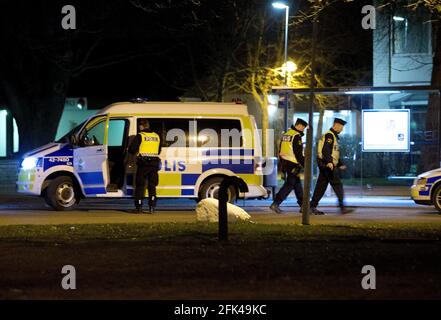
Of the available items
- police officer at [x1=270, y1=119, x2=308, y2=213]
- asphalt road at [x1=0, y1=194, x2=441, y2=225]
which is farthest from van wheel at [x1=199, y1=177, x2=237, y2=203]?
police officer at [x1=270, y1=119, x2=308, y2=213]

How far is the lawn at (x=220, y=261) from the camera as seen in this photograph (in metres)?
8.17

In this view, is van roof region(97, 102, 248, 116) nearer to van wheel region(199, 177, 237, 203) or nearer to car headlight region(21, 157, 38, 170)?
van wheel region(199, 177, 237, 203)

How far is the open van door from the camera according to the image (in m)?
17.8

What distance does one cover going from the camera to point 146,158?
667 inches

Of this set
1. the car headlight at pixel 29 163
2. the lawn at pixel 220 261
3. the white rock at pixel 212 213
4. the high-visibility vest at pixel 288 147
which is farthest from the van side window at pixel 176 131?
the lawn at pixel 220 261

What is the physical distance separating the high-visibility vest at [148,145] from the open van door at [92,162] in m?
1.15

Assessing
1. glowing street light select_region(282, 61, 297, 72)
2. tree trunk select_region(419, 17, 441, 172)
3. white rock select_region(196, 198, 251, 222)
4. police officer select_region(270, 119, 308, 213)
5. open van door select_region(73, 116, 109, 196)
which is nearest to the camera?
white rock select_region(196, 198, 251, 222)

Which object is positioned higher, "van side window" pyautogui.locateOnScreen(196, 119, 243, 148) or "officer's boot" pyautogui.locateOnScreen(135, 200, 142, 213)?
"van side window" pyautogui.locateOnScreen(196, 119, 243, 148)

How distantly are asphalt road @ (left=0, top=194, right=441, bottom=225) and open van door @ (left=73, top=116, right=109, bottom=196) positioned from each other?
590mm

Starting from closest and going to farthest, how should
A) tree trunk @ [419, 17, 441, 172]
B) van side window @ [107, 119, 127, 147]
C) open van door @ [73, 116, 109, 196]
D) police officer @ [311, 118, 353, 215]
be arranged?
police officer @ [311, 118, 353, 215] → open van door @ [73, 116, 109, 196] → van side window @ [107, 119, 127, 147] → tree trunk @ [419, 17, 441, 172]

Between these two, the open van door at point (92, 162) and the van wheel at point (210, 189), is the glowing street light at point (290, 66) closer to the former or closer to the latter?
the van wheel at point (210, 189)

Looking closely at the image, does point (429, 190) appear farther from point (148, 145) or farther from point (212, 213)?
point (148, 145)

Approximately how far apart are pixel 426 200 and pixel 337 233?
5.80m
